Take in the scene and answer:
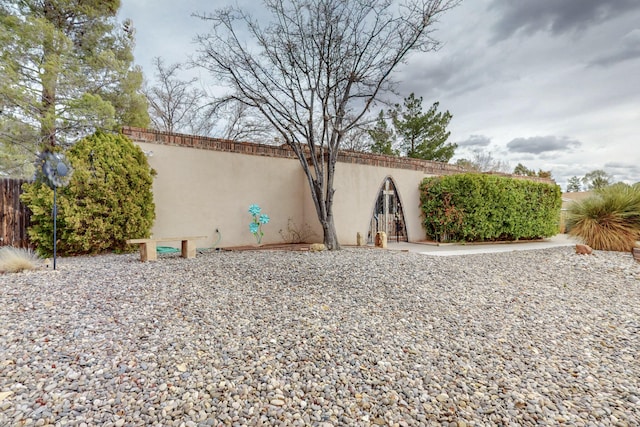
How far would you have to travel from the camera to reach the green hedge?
8.86 m

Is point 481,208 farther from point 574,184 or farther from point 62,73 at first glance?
point 574,184

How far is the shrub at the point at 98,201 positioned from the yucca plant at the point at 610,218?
9.66m

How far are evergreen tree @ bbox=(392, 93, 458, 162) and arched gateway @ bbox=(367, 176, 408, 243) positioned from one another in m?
10.0

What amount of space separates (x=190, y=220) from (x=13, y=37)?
7684 millimetres

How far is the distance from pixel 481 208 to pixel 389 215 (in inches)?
105

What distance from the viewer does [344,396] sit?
6.08 ft

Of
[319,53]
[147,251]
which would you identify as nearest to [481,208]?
[319,53]

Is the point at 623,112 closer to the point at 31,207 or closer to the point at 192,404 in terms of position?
→ the point at 192,404

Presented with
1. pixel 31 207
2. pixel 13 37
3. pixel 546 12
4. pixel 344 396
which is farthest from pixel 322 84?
pixel 13 37

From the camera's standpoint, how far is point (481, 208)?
29.3 feet

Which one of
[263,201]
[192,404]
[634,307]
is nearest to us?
[192,404]

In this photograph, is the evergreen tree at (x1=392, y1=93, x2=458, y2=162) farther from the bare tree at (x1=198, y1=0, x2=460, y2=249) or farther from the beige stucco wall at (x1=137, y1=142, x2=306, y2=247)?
the beige stucco wall at (x1=137, y1=142, x2=306, y2=247)

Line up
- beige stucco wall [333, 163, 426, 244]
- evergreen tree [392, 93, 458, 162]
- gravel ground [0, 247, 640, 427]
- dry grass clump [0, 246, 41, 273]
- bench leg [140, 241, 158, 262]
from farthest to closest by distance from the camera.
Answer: evergreen tree [392, 93, 458, 162] < beige stucco wall [333, 163, 426, 244] < bench leg [140, 241, 158, 262] < dry grass clump [0, 246, 41, 273] < gravel ground [0, 247, 640, 427]

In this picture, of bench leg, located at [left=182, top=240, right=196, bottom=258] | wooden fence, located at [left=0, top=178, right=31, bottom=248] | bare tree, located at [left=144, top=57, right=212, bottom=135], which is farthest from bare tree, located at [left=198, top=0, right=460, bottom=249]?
bare tree, located at [left=144, top=57, right=212, bottom=135]
